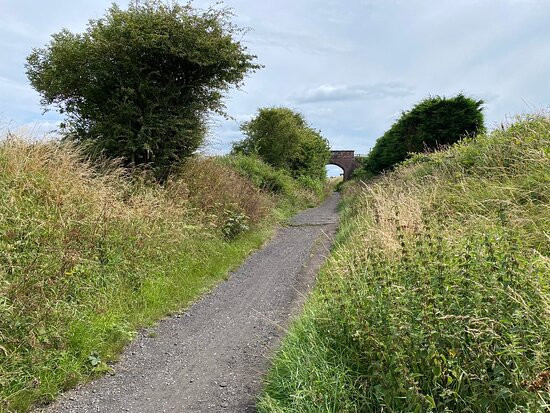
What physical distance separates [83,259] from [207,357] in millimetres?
2063

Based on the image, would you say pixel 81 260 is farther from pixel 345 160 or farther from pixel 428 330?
pixel 345 160

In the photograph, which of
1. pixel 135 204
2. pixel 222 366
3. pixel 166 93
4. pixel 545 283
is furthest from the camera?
pixel 166 93

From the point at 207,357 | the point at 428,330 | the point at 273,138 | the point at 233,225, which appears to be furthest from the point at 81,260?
the point at 273,138

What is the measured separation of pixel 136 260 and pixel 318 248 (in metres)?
4.87

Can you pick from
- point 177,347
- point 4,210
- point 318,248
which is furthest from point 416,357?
point 318,248

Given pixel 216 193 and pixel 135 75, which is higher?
pixel 135 75

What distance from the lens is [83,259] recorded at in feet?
16.4

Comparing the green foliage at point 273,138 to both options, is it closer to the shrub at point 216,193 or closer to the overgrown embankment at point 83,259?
the shrub at point 216,193

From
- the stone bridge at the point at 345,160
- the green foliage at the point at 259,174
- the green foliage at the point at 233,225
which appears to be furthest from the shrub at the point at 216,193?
the stone bridge at the point at 345,160

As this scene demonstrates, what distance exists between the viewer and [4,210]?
4.94 metres

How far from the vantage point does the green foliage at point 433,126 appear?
14.6 metres

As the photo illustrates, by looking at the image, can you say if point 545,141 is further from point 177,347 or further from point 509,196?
point 177,347

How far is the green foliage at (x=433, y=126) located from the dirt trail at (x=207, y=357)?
8.87 m

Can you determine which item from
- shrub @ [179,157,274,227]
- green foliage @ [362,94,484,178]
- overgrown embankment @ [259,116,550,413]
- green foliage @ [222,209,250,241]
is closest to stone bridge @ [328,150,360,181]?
green foliage @ [362,94,484,178]
